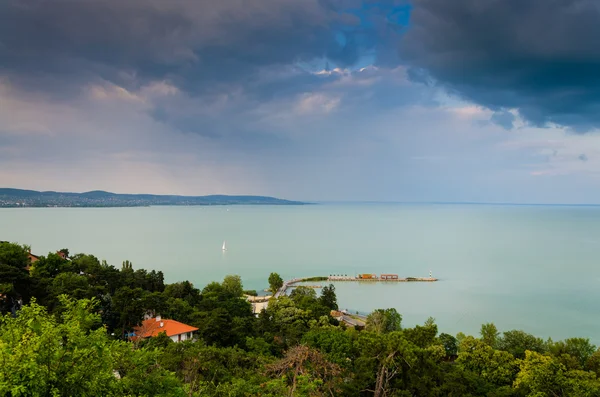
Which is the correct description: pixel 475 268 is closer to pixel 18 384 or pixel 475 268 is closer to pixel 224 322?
pixel 224 322

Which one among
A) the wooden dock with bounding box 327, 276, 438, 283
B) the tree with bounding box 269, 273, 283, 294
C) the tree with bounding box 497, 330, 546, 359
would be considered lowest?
the wooden dock with bounding box 327, 276, 438, 283

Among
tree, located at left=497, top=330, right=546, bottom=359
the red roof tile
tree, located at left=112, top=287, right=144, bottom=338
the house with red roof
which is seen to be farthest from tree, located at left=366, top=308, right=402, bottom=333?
tree, located at left=112, top=287, right=144, bottom=338

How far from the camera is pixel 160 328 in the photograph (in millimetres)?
17625

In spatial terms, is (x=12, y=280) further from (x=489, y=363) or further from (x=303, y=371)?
(x=489, y=363)

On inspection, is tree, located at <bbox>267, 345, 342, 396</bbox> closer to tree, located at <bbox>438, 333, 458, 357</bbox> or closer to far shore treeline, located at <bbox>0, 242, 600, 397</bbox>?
far shore treeline, located at <bbox>0, 242, 600, 397</bbox>

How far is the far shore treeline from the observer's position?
4988 millimetres

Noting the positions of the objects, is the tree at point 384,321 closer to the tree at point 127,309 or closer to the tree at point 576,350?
the tree at point 576,350

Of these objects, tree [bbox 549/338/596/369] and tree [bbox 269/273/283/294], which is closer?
tree [bbox 549/338/596/369]

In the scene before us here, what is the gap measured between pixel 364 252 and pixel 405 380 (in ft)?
183

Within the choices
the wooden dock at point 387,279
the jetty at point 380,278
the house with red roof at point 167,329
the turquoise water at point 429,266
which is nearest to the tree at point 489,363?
the house with red roof at point 167,329

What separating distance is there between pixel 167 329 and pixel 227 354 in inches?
254

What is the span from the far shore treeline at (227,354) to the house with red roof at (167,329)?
0.46 meters

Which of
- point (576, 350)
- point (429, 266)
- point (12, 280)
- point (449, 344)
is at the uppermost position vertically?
point (12, 280)

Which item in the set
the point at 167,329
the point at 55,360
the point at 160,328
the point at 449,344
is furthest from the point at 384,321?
the point at 55,360
